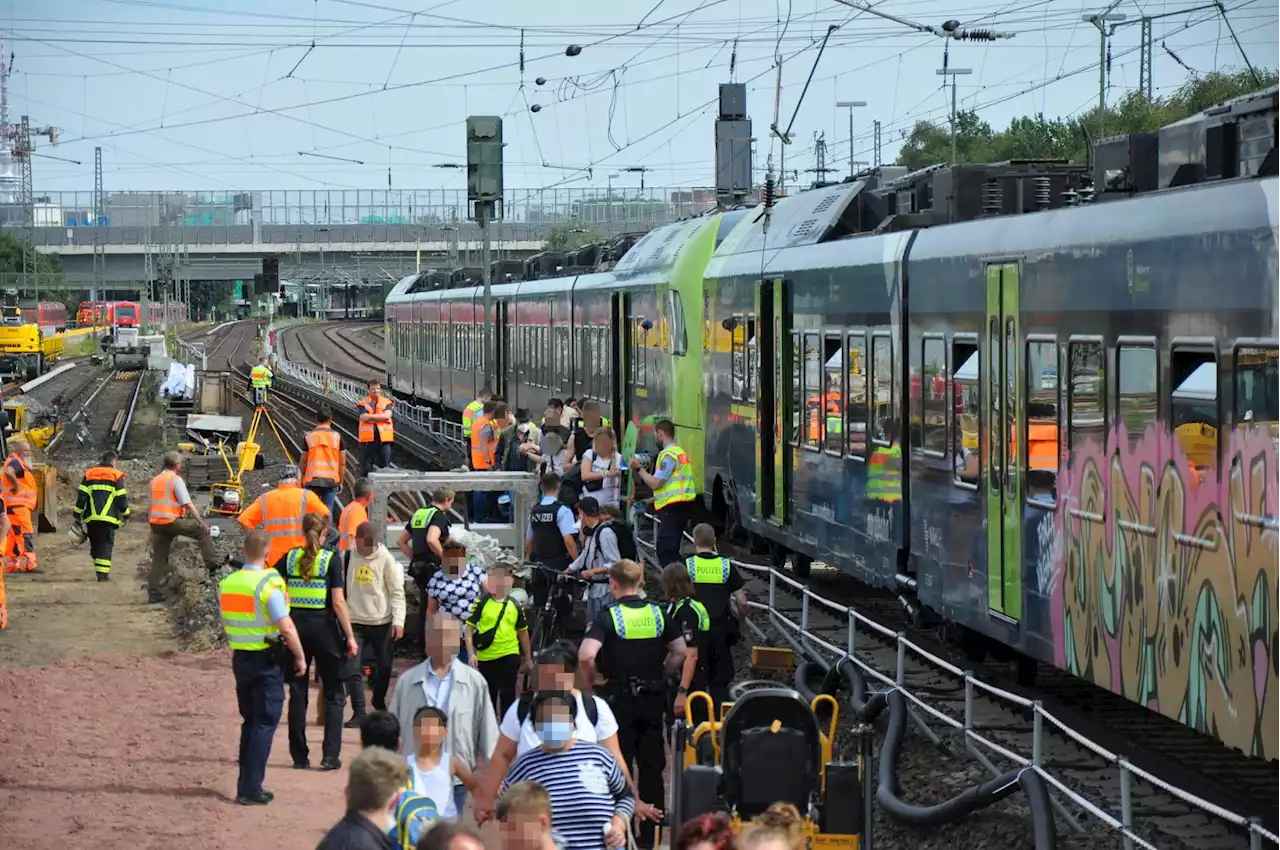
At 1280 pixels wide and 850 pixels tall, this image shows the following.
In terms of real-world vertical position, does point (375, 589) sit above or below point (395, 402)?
above

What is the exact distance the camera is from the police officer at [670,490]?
18.4 metres

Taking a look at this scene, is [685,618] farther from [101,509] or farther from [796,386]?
[101,509]

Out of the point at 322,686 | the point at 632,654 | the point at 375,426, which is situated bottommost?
the point at 322,686

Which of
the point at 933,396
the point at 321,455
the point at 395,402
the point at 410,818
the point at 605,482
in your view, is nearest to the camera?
the point at 410,818

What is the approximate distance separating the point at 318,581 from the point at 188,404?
42006mm

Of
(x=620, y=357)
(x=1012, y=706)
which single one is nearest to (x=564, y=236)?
(x=620, y=357)

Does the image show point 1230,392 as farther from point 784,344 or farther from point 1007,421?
point 784,344

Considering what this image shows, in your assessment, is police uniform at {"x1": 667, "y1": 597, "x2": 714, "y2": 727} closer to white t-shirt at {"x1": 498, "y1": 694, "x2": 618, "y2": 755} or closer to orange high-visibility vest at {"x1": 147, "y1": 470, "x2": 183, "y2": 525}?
white t-shirt at {"x1": 498, "y1": 694, "x2": 618, "y2": 755}

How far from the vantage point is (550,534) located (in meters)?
16.2

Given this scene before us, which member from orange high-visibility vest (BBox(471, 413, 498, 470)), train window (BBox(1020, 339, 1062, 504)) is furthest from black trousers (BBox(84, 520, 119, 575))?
train window (BBox(1020, 339, 1062, 504))

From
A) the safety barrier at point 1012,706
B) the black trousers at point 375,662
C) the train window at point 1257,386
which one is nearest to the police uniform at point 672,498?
Result: the safety barrier at point 1012,706

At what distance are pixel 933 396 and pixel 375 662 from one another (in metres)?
4.44

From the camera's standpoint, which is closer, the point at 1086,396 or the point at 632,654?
the point at 632,654

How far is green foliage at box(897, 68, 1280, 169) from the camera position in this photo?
54.0m
